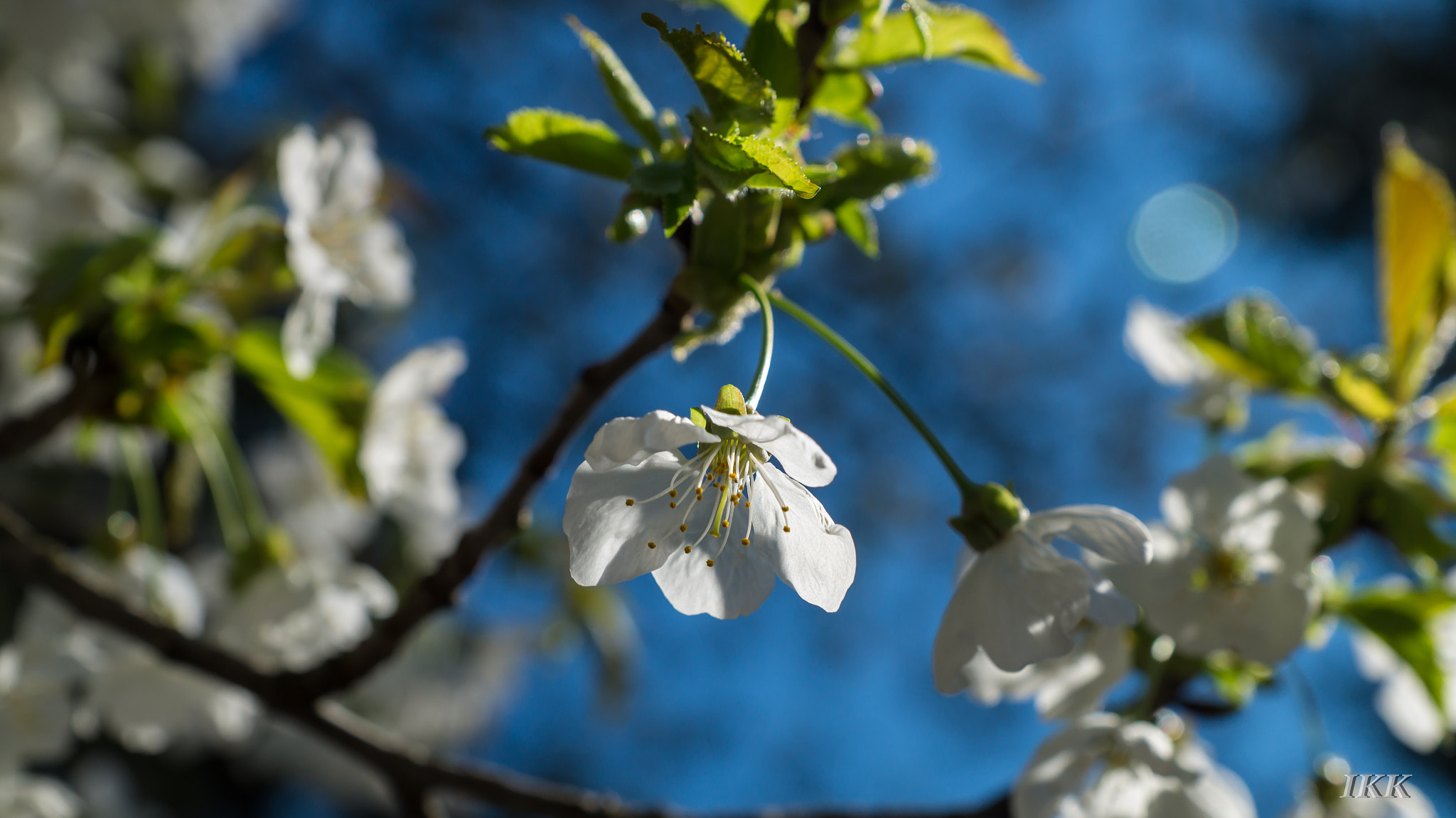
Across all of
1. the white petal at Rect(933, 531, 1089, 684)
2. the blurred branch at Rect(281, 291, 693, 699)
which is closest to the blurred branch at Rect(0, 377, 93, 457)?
the blurred branch at Rect(281, 291, 693, 699)

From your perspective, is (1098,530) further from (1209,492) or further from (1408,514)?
(1408,514)

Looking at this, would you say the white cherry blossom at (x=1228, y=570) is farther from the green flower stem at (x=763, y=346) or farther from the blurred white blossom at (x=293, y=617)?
the blurred white blossom at (x=293, y=617)

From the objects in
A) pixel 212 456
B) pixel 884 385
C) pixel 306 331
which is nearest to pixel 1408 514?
pixel 884 385

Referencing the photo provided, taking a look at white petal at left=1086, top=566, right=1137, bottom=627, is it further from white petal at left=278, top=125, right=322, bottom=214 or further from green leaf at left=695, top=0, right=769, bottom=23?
white petal at left=278, top=125, right=322, bottom=214

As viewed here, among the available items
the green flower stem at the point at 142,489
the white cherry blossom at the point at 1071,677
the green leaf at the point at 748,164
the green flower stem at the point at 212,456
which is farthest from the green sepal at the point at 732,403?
the green flower stem at the point at 142,489

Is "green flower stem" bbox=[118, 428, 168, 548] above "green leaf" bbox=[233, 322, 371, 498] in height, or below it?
below

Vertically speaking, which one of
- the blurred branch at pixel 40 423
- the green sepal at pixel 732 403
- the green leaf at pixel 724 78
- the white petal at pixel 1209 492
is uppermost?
the green leaf at pixel 724 78
